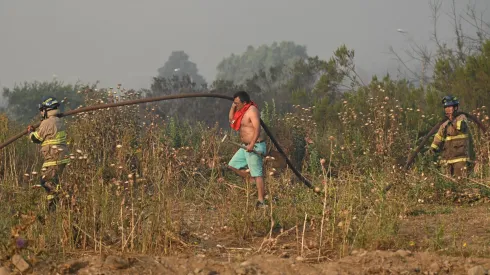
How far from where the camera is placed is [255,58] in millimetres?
104562

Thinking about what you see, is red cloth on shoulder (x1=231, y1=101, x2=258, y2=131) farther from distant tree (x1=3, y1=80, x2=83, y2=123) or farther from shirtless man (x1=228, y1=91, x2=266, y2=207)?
distant tree (x1=3, y1=80, x2=83, y2=123)

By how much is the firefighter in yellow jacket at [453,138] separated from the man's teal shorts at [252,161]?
301cm

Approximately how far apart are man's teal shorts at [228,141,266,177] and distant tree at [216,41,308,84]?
298 ft

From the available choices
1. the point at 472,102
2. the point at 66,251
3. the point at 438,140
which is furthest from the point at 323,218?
the point at 472,102

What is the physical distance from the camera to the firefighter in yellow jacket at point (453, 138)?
10.9 meters

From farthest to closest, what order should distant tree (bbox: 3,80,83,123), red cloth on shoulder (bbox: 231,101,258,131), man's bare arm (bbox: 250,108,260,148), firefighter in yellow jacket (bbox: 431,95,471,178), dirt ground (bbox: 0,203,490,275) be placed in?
distant tree (bbox: 3,80,83,123) < firefighter in yellow jacket (bbox: 431,95,471,178) < red cloth on shoulder (bbox: 231,101,258,131) < man's bare arm (bbox: 250,108,260,148) < dirt ground (bbox: 0,203,490,275)

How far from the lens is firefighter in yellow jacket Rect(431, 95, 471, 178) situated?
35.7 ft

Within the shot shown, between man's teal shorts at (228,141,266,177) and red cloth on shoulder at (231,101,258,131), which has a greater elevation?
red cloth on shoulder at (231,101,258,131)

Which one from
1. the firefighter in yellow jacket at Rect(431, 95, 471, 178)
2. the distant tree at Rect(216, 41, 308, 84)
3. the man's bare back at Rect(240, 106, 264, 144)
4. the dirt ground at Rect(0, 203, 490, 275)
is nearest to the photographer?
the dirt ground at Rect(0, 203, 490, 275)

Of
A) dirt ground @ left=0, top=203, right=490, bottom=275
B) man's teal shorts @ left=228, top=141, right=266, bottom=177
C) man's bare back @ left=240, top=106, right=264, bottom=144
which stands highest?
man's bare back @ left=240, top=106, right=264, bottom=144

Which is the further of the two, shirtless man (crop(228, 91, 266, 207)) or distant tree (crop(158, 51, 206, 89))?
distant tree (crop(158, 51, 206, 89))

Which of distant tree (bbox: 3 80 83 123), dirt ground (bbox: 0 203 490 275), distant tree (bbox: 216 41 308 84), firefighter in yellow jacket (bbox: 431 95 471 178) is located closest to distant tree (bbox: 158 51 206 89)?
distant tree (bbox: 216 41 308 84)

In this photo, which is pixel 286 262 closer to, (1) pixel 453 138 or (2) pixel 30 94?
(1) pixel 453 138

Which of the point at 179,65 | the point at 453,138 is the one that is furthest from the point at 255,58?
the point at 453,138
